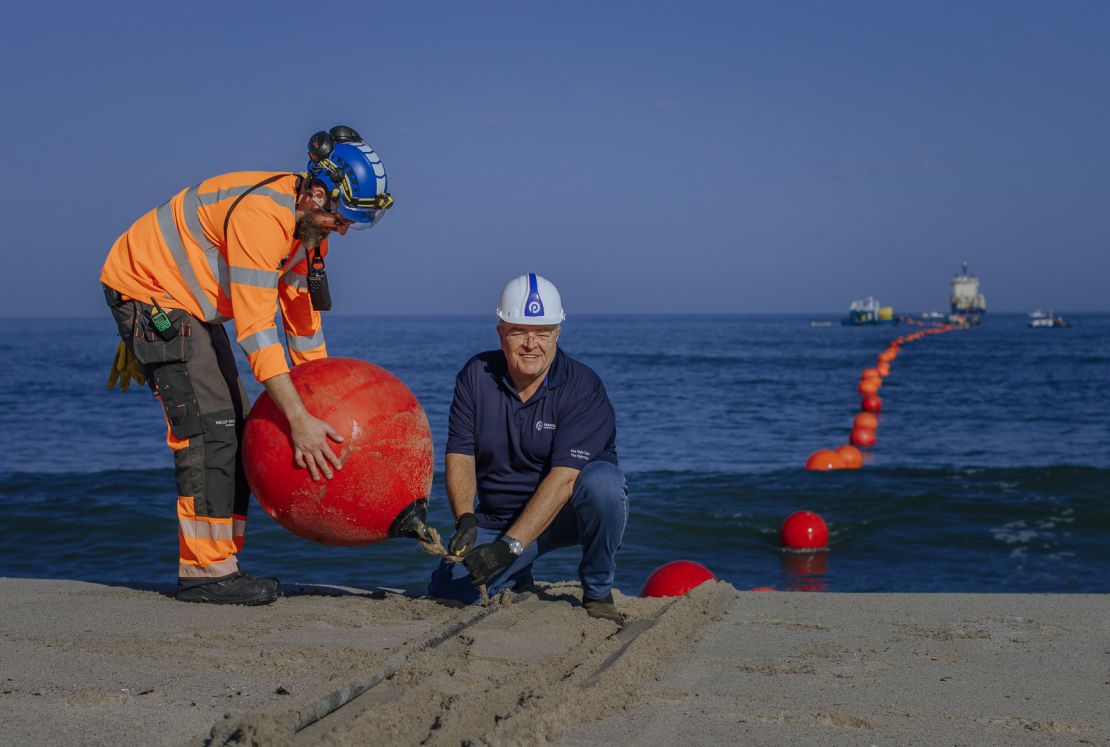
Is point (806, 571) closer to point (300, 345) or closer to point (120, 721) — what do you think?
point (300, 345)

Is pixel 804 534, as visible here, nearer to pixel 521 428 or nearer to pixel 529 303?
pixel 521 428

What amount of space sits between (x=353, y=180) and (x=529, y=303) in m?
0.90

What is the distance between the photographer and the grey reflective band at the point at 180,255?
4.66 metres

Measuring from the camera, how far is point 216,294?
4.71 metres

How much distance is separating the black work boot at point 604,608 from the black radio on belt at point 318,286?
1.82 metres

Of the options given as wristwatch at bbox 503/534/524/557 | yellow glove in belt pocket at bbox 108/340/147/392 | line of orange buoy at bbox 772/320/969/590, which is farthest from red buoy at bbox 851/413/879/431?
yellow glove in belt pocket at bbox 108/340/147/392

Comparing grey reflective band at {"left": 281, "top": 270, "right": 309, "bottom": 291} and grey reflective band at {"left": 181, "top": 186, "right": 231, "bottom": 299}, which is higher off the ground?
grey reflective band at {"left": 181, "top": 186, "right": 231, "bottom": 299}

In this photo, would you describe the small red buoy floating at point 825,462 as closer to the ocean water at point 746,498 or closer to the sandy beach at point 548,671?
the ocean water at point 746,498

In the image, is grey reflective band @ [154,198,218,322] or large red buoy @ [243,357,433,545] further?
grey reflective band @ [154,198,218,322]

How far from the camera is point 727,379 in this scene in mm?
33250

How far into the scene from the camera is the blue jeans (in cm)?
446

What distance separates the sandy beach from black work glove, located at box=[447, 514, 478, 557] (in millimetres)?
325

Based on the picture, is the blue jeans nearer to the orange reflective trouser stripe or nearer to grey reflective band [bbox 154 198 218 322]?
the orange reflective trouser stripe

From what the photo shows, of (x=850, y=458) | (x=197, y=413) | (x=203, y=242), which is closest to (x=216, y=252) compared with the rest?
(x=203, y=242)
